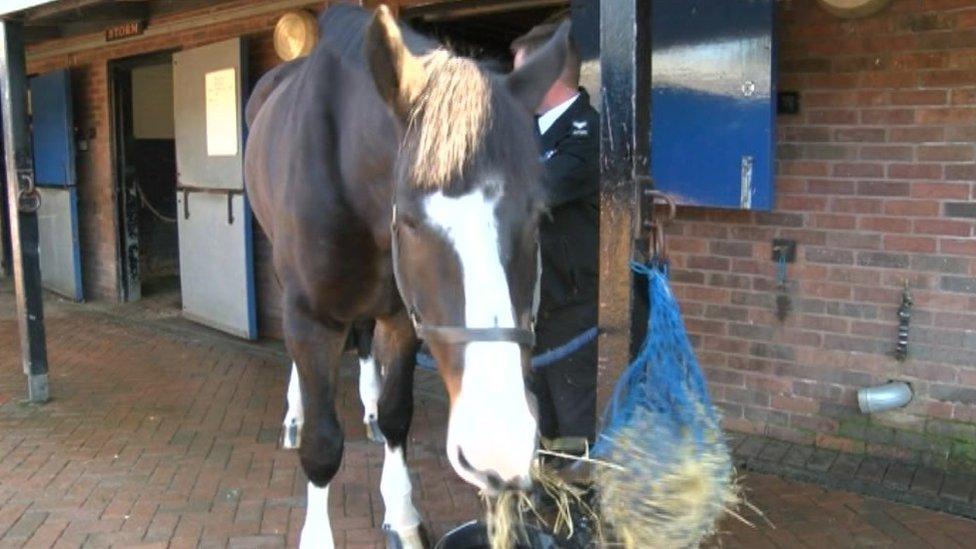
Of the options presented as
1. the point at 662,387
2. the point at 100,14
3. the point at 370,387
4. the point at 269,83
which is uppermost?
the point at 100,14

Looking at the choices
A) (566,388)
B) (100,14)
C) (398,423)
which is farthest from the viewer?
(100,14)

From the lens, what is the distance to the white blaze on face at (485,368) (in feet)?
6.25

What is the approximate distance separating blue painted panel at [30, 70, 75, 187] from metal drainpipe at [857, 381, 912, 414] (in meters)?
8.43

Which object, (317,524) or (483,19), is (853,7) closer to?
(483,19)

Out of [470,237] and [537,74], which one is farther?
[537,74]

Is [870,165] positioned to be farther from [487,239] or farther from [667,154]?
[487,239]

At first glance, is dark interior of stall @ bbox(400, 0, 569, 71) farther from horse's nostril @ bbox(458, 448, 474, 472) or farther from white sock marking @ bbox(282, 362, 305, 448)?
horse's nostril @ bbox(458, 448, 474, 472)

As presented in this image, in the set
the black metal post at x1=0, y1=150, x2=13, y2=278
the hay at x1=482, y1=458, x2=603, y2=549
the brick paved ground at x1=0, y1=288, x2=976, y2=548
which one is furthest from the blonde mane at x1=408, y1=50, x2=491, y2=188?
the black metal post at x1=0, y1=150, x2=13, y2=278

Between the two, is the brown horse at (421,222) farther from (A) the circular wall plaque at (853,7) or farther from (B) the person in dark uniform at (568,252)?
(A) the circular wall plaque at (853,7)

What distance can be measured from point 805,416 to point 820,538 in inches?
44.6

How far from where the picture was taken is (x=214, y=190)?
25.2 ft

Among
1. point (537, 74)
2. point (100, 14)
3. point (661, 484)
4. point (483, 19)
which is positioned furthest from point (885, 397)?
point (100, 14)

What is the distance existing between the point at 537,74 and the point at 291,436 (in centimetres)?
322

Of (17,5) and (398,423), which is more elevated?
(17,5)
